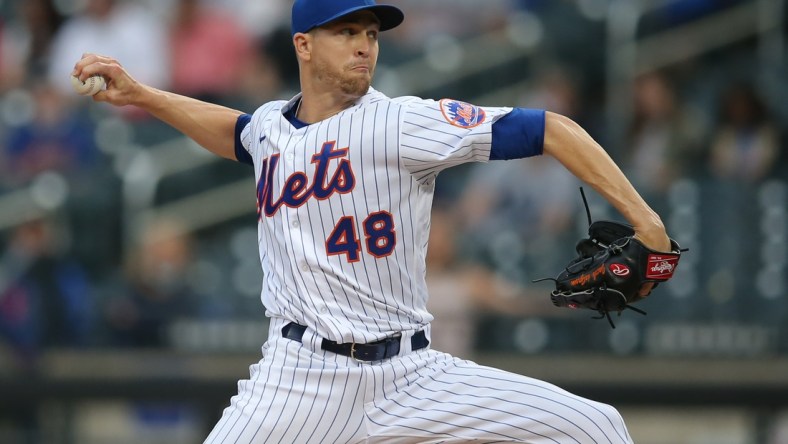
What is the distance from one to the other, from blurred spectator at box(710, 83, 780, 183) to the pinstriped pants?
13.0ft

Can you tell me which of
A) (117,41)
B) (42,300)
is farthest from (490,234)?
(117,41)

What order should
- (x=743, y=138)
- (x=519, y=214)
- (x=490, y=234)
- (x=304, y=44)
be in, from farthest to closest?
(x=743, y=138) → (x=519, y=214) → (x=490, y=234) → (x=304, y=44)

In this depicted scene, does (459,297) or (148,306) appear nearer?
(459,297)

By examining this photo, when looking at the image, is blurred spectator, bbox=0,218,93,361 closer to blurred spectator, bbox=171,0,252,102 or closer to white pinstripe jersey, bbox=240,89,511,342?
blurred spectator, bbox=171,0,252,102

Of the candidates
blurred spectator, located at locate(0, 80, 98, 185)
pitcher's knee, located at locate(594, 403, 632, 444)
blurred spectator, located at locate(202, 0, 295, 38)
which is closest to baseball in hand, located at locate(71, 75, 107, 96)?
pitcher's knee, located at locate(594, 403, 632, 444)

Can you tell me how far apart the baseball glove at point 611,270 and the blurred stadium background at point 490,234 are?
3152 mm

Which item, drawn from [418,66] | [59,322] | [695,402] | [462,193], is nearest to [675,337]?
[695,402]

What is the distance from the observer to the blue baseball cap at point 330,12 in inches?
140

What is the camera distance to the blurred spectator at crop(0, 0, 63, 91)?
8.20m

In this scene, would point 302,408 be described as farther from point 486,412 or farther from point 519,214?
point 519,214

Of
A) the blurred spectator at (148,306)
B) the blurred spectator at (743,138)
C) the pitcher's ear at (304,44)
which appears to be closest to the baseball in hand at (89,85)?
the pitcher's ear at (304,44)

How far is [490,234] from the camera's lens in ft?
22.1

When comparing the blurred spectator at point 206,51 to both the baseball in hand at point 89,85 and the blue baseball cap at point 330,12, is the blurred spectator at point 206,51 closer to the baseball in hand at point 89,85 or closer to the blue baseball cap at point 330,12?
the baseball in hand at point 89,85

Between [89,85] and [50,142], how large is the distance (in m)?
3.88
